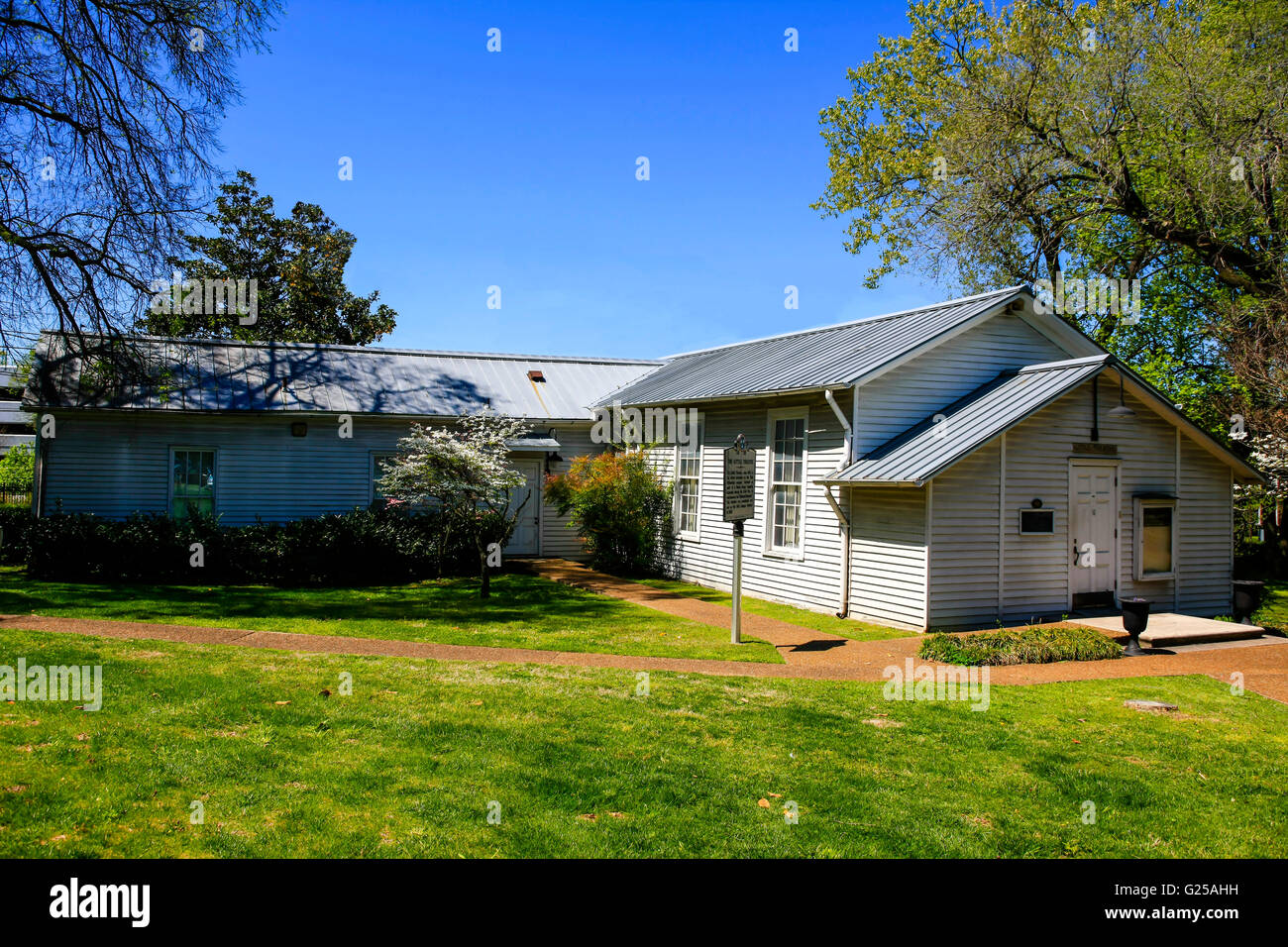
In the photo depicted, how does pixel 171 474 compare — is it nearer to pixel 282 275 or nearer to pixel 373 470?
pixel 373 470

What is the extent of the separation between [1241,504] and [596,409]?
750 inches

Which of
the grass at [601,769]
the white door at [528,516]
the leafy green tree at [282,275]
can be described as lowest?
the grass at [601,769]

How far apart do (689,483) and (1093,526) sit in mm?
7889

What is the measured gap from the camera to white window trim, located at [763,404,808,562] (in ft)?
50.0

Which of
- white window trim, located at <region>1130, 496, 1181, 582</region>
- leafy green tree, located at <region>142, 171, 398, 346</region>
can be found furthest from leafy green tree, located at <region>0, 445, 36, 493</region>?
white window trim, located at <region>1130, 496, 1181, 582</region>

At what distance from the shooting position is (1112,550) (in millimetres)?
14430

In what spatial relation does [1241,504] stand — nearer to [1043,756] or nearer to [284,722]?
[1043,756]

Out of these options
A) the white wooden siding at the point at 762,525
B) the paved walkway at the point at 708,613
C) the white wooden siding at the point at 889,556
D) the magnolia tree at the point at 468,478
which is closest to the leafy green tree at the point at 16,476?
the magnolia tree at the point at 468,478

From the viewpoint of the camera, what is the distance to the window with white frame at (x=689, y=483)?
18422 millimetres

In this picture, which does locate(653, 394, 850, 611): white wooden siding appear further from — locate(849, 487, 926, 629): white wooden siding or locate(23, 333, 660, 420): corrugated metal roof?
locate(23, 333, 660, 420): corrugated metal roof

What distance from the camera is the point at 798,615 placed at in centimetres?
1446

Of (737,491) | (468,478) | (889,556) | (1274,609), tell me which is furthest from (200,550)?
(1274,609)

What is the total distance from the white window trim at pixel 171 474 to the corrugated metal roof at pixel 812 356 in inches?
363

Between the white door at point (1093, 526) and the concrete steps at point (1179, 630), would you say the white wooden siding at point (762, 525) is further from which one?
the concrete steps at point (1179, 630)
